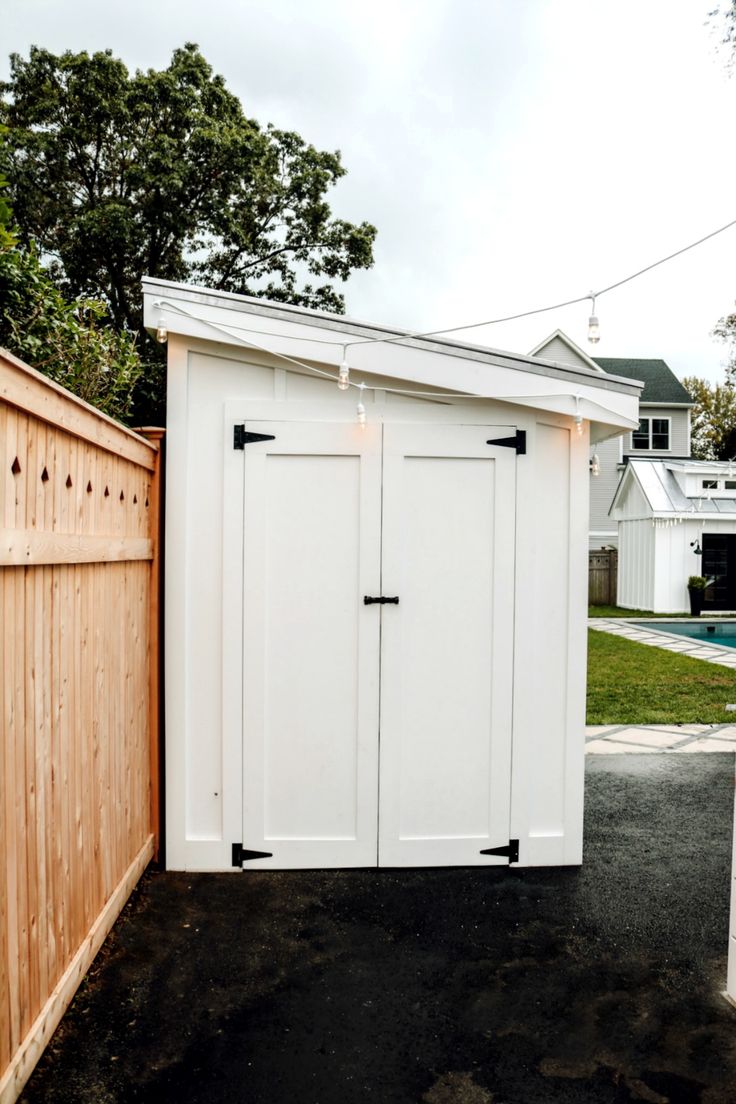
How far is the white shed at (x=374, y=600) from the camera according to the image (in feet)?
11.6

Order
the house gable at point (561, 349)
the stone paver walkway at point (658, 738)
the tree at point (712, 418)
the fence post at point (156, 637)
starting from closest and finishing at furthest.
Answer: the fence post at point (156, 637) < the stone paver walkway at point (658, 738) < the house gable at point (561, 349) < the tree at point (712, 418)

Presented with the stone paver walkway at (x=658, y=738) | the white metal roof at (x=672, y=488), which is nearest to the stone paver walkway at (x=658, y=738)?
the stone paver walkway at (x=658, y=738)

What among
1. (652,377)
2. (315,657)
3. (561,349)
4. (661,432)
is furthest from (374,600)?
(652,377)

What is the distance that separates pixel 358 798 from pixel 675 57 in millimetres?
4843

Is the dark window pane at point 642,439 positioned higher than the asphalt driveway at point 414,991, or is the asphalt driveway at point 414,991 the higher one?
the dark window pane at point 642,439

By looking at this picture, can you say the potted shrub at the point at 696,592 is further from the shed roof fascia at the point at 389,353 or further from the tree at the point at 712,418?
the tree at the point at 712,418

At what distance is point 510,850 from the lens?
366 centimetres

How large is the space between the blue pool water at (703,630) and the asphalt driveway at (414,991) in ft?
30.3

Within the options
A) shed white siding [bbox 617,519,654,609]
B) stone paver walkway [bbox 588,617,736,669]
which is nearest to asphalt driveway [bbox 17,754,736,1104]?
stone paver walkway [bbox 588,617,736,669]

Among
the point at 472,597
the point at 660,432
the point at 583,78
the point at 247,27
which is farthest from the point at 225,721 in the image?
the point at 660,432

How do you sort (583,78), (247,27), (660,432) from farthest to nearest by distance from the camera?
(660,432) < (247,27) < (583,78)

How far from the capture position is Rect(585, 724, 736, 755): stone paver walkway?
566cm

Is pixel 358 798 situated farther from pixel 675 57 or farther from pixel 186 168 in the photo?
pixel 186 168

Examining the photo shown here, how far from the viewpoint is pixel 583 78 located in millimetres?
6441
